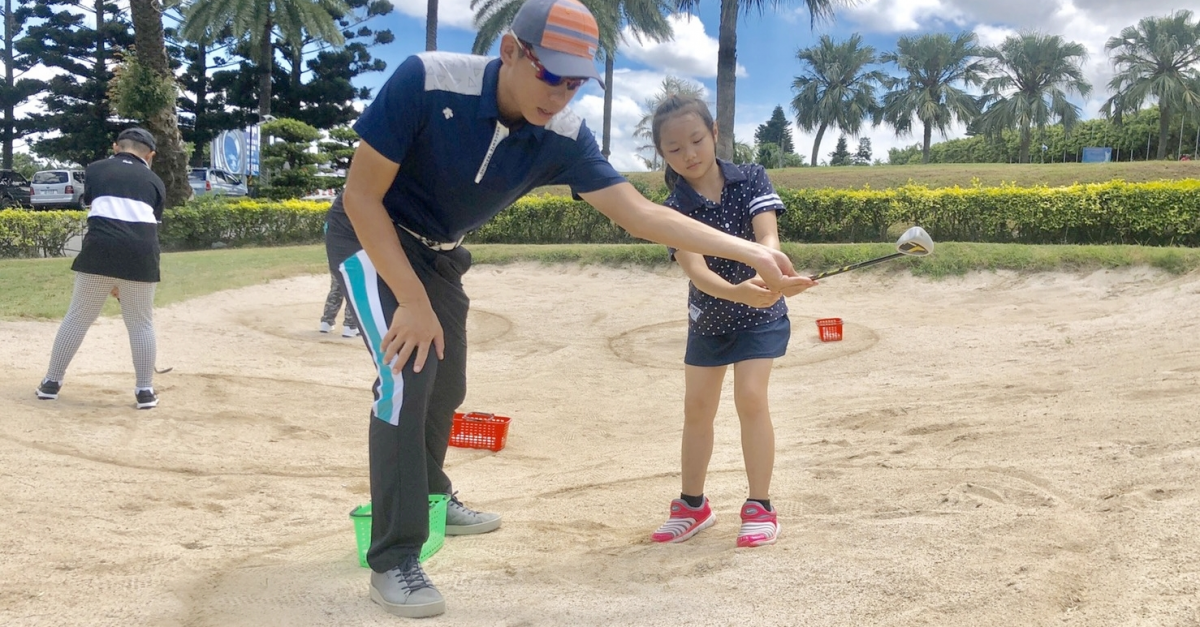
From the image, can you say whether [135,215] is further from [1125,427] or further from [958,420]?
[1125,427]

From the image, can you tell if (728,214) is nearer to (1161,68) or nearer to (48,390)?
(48,390)

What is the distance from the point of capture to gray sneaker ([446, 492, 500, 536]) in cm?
390

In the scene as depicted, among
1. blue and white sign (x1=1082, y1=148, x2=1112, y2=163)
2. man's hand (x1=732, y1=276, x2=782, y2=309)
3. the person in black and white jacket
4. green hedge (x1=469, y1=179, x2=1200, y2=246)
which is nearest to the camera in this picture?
man's hand (x1=732, y1=276, x2=782, y2=309)

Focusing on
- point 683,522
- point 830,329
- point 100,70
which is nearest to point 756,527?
point 683,522

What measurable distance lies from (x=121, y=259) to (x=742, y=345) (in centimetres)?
463

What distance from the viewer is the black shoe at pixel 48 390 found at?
6.35 metres

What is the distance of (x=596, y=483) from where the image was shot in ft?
15.9

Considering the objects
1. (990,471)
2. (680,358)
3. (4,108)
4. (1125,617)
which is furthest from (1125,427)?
(4,108)

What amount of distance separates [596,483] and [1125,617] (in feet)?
8.94

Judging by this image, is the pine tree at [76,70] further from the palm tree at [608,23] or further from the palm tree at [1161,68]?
the palm tree at [1161,68]

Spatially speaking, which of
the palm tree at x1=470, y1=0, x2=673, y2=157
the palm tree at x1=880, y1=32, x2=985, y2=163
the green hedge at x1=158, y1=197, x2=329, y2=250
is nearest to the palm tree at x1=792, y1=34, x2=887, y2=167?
the palm tree at x1=880, y1=32, x2=985, y2=163

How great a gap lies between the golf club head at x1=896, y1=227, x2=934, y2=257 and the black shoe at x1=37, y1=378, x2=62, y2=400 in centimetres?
568

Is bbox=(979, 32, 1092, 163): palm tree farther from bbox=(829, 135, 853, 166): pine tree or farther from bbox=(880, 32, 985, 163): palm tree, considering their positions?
bbox=(829, 135, 853, 166): pine tree

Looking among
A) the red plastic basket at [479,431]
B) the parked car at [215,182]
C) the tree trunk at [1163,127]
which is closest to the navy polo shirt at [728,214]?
the red plastic basket at [479,431]
